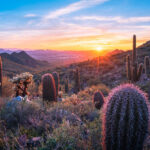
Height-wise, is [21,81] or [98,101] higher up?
[21,81]

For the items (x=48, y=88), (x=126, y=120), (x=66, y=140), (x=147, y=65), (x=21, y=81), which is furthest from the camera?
(x=147, y=65)

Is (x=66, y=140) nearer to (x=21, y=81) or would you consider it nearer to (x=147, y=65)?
(x=21, y=81)

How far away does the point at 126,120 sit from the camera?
3.19m

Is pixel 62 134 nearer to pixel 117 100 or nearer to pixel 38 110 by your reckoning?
pixel 117 100

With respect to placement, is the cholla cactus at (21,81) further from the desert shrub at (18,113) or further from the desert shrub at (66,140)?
the desert shrub at (66,140)

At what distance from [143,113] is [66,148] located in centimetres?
152

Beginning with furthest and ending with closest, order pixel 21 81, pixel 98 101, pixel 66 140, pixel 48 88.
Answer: pixel 21 81
pixel 48 88
pixel 98 101
pixel 66 140

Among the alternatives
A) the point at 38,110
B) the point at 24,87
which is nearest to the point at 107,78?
the point at 24,87

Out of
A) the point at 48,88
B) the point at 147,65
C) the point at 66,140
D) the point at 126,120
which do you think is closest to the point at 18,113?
the point at 66,140

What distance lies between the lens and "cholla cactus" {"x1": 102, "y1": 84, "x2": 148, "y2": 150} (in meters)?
3.17

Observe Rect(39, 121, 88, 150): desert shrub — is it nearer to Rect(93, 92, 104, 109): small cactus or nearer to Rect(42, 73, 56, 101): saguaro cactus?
Rect(93, 92, 104, 109): small cactus

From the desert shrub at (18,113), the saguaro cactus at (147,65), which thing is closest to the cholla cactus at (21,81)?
the desert shrub at (18,113)

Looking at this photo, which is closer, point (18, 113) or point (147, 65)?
point (18, 113)

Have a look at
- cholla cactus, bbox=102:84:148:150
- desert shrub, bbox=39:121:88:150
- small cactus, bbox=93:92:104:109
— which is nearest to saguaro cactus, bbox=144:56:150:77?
small cactus, bbox=93:92:104:109
